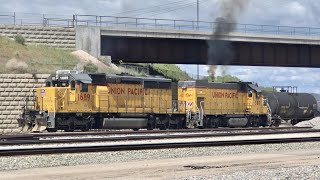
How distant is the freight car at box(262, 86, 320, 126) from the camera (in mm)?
43094

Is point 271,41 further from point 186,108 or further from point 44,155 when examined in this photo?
point 44,155

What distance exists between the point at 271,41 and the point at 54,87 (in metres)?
36.2

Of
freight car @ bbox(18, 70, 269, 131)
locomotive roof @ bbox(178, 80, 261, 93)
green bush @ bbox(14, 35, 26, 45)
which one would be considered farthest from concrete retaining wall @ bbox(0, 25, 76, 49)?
freight car @ bbox(18, 70, 269, 131)

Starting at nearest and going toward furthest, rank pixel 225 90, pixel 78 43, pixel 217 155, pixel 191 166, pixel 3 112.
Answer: pixel 191 166, pixel 217 155, pixel 3 112, pixel 225 90, pixel 78 43

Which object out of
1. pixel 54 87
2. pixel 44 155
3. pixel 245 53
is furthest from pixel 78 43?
pixel 44 155

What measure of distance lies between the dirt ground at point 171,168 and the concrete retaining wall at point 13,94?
67.5ft

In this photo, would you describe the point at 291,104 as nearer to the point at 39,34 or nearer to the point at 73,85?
the point at 73,85

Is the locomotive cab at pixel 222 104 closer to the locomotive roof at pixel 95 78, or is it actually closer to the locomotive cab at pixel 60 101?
the locomotive roof at pixel 95 78

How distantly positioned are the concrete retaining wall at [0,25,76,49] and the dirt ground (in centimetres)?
3738

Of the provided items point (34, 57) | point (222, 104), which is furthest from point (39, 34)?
point (222, 104)

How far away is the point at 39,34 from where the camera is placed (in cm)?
5194

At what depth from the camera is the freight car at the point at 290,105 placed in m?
43.1

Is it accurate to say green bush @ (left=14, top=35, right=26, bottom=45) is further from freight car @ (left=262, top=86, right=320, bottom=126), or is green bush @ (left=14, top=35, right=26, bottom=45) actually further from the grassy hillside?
freight car @ (left=262, top=86, right=320, bottom=126)

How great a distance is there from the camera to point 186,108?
120ft
